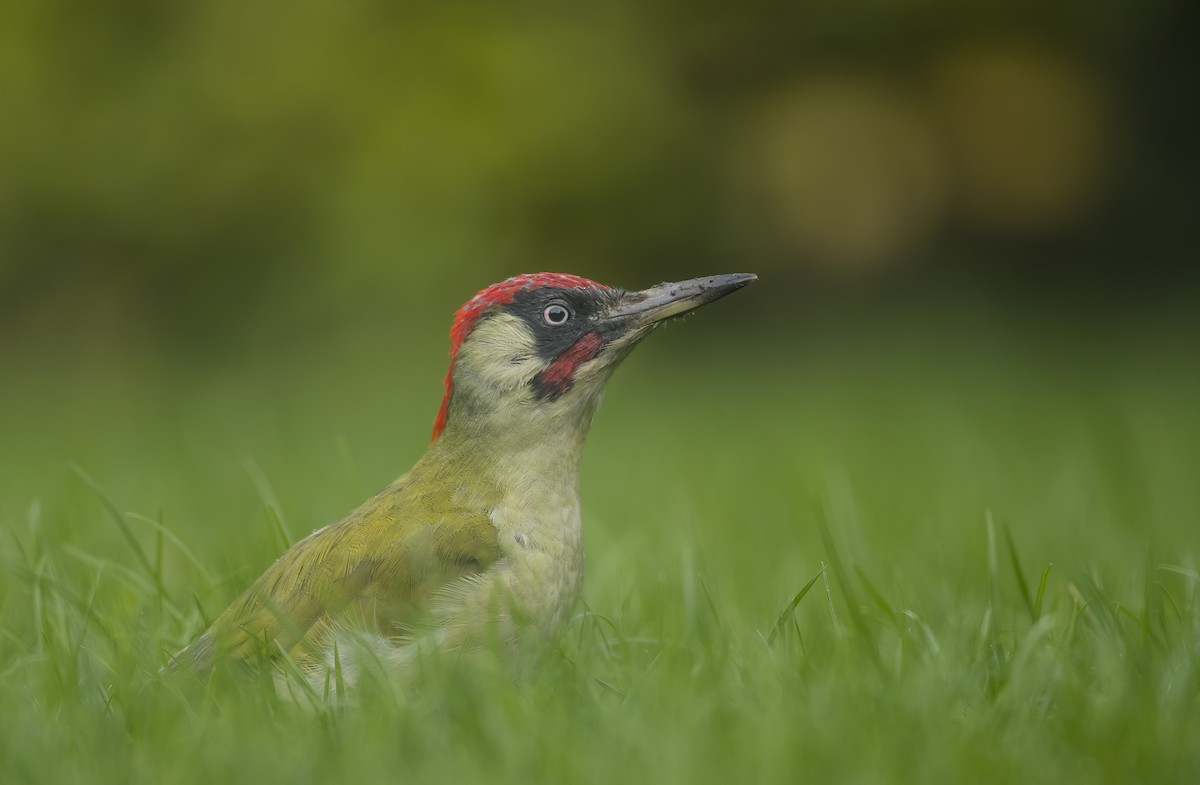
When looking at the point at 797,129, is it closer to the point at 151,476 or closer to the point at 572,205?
the point at 572,205

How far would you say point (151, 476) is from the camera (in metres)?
5.45

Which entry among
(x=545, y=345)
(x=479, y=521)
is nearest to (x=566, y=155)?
(x=545, y=345)

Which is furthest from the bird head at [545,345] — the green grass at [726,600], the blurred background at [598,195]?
the blurred background at [598,195]

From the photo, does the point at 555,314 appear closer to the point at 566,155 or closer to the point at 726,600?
the point at 726,600

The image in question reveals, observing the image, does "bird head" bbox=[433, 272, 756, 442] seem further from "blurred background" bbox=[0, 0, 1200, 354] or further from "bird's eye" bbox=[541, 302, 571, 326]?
"blurred background" bbox=[0, 0, 1200, 354]

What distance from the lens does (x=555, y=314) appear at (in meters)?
2.82

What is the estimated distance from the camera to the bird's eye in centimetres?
282

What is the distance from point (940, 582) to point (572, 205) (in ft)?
20.7

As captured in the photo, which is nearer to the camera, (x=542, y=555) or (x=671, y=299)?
(x=542, y=555)

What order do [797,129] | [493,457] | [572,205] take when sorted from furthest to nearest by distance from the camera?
[797,129]
[572,205]
[493,457]

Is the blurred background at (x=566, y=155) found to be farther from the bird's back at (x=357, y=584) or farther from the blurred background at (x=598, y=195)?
the bird's back at (x=357, y=584)

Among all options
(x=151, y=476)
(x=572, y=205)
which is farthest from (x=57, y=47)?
(x=151, y=476)

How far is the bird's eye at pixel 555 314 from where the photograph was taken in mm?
2818

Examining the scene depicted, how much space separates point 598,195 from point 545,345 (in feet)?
21.7
